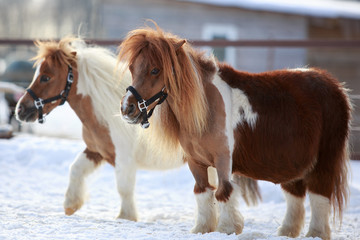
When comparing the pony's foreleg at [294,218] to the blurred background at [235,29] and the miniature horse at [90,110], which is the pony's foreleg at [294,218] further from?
the blurred background at [235,29]

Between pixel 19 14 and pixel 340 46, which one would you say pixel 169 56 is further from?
pixel 19 14

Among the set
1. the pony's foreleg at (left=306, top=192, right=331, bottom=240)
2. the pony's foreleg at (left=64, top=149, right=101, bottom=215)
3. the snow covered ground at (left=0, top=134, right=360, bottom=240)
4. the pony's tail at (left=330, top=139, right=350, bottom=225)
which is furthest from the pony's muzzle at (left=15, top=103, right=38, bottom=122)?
the pony's tail at (left=330, top=139, right=350, bottom=225)

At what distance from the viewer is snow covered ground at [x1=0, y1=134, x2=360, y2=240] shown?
3.38 metres

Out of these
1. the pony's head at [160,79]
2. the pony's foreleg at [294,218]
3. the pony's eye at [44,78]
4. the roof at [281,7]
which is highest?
the roof at [281,7]

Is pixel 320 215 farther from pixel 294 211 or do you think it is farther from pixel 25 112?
pixel 25 112

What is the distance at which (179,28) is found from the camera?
41.1ft

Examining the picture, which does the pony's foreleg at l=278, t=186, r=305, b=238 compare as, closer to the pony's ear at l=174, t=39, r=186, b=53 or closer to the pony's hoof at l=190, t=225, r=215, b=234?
the pony's hoof at l=190, t=225, r=215, b=234

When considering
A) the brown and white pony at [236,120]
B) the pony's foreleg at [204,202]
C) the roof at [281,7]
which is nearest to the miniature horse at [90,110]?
the pony's foreleg at [204,202]

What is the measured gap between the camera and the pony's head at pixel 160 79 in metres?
3.13

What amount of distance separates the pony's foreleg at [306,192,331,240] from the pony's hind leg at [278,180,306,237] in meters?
0.26

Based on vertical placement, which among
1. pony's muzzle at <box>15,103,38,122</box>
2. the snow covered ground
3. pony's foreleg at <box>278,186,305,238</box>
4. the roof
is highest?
the roof

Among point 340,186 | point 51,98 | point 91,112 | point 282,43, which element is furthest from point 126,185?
point 282,43

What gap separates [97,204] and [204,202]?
2445mm

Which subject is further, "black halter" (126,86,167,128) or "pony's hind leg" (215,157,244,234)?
"pony's hind leg" (215,157,244,234)
